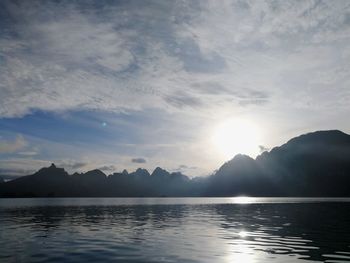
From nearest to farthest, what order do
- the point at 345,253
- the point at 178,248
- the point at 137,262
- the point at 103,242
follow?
the point at 137,262 → the point at 345,253 → the point at 178,248 → the point at 103,242

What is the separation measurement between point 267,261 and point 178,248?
10115 millimetres

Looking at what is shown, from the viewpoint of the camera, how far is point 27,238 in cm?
4434

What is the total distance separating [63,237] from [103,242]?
765cm

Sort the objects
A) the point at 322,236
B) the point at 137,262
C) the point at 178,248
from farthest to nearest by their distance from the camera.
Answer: the point at 322,236 < the point at 178,248 < the point at 137,262

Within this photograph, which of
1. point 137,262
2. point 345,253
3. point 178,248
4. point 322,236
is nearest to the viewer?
point 137,262

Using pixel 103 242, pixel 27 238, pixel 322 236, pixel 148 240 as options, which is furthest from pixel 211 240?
pixel 27 238

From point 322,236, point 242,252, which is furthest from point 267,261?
point 322,236

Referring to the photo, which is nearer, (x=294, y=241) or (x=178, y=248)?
(x=178, y=248)

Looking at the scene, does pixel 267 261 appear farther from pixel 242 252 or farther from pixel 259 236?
pixel 259 236

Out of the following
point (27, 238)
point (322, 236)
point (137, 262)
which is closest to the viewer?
point (137, 262)

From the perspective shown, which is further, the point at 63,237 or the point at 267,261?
the point at 63,237

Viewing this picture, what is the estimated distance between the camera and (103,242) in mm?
Answer: 41469

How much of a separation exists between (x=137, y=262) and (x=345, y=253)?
65.6 ft

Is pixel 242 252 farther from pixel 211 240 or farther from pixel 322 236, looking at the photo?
pixel 322 236
